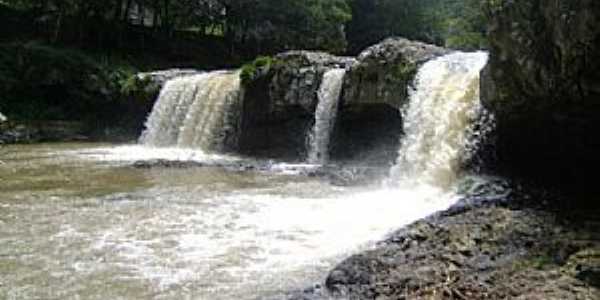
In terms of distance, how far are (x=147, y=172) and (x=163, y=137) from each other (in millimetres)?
7456

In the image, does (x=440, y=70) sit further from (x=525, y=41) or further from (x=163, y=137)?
(x=163, y=137)

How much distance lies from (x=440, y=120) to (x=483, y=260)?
827 cm

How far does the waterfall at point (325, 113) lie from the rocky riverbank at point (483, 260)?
33.5ft

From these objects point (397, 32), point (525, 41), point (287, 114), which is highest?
point (397, 32)

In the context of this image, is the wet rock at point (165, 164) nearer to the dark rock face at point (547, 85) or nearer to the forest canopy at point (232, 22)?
the dark rock face at point (547, 85)

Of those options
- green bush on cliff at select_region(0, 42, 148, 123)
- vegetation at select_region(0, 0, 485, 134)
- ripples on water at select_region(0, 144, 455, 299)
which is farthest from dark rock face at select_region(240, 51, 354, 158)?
green bush on cliff at select_region(0, 42, 148, 123)

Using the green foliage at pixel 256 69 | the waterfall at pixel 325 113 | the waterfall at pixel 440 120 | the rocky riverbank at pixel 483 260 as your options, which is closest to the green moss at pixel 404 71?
the waterfall at pixel 440 120

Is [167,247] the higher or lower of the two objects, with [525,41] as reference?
lower

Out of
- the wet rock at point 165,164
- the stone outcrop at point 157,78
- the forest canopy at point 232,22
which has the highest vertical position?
the forest canopy at point 232,22

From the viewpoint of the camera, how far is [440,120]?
50.6 ft

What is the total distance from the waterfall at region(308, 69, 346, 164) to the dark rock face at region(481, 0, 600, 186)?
20.7ft

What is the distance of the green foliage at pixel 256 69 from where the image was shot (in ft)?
71.4

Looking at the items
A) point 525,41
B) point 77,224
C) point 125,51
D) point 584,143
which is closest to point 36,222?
point 77,224

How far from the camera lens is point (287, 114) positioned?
68.1ft
